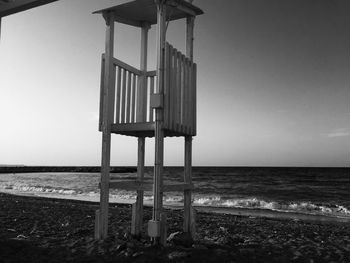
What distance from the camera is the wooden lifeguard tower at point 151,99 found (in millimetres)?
4934

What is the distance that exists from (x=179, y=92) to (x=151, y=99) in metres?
0.61

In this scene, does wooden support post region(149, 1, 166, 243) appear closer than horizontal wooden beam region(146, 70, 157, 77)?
Yes

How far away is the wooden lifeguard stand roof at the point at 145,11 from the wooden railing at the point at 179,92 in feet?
2.08

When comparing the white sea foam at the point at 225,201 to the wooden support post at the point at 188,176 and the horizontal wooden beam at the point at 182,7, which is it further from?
the horizontal wooden beam at the point at 182,7

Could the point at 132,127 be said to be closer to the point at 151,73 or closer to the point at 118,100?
the point at 118,100

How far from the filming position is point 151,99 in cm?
493

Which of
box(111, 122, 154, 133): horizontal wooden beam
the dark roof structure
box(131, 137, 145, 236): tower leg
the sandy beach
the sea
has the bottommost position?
the sea

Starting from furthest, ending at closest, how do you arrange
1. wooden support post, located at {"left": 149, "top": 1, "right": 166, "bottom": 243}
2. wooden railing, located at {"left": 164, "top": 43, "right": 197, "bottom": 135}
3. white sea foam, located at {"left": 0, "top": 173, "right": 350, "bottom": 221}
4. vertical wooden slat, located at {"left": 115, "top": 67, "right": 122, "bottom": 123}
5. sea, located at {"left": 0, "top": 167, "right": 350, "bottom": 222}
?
white sea foam, located at {"left": 0, "top": 173, "right": 350, "bottom": 221} < sea, located at {"left": 0, "top": 167, "right": 350, "bottom": 222} < vertical wooden slat, located at {"left": 115, "top": 67, "right": 122, "bottom": 123} < wooden railing, located at {"left": 164, "top": 43, "right": 197, "bottom": 135} < wooden support post, located at {"left": 149, "top": 1, "right": 166, "bottom": 243}

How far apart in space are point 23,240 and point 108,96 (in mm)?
2598

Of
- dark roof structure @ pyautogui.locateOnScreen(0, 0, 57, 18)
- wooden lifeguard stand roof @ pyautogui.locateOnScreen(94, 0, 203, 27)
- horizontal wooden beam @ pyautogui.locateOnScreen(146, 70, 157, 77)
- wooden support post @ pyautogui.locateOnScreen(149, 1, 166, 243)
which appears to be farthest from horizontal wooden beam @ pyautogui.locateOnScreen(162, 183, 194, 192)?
dark roof structure @ pyautogui.locateOnScreen(0, 0, 57, 18)

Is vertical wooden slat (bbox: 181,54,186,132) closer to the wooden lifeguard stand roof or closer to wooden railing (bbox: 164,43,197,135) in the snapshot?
Answer: wooden railing (bbox: 164,43,197,135)

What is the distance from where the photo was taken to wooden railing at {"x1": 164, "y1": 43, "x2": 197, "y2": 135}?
5051mm

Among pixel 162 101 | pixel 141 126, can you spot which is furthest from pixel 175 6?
pixel 141 126

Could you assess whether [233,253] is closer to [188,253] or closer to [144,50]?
[188,253]
